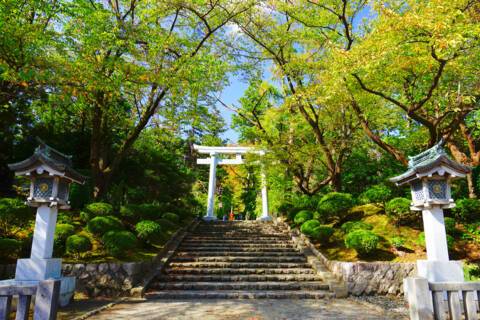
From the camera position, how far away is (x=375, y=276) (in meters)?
8.00

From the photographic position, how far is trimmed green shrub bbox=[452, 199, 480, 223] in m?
9.32

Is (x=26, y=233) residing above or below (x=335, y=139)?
below

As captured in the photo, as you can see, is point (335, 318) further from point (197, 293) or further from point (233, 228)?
point (233, 228)

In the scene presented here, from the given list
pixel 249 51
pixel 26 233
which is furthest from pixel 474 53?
pixel 26 233

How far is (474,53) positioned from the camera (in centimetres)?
791

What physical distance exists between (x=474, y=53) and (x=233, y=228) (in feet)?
37.0

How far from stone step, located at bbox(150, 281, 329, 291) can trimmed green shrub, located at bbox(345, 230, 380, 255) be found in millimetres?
1334

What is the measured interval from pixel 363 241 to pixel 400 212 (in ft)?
7.52

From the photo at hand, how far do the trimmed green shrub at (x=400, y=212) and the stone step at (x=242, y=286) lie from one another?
138 inches

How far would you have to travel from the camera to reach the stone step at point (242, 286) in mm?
8102

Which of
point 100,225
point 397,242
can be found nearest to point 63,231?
point 100,225

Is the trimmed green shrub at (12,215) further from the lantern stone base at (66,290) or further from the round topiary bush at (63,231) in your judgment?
the lantern stone base at (66,290)

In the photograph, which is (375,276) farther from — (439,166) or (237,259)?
(237,259)

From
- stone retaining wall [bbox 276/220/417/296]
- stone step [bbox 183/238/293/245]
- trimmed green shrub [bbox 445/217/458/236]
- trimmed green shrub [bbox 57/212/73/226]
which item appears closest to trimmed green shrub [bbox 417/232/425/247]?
trimmed green shrub [bbox 445/217/458/236]
